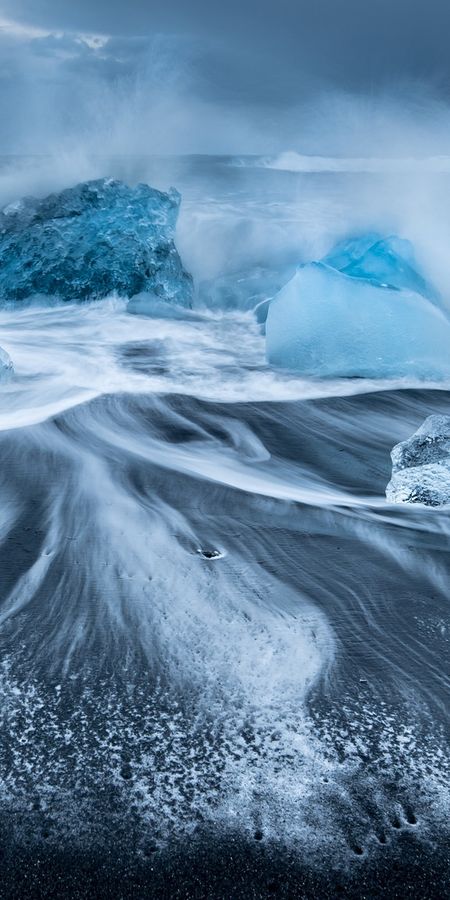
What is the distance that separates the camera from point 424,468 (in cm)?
312

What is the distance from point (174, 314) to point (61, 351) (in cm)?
169

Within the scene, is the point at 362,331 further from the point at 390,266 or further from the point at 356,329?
the point at 390,266

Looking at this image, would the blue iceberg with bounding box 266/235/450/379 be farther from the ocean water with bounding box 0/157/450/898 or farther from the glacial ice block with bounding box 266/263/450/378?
the ocean water with bounding box 0/157/450/898

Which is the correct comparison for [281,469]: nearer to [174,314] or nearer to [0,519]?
[0,519]

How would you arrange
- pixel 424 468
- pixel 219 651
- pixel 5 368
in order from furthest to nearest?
1. pixel 5 368
2. pixel 424 468
3. pixel 219 651

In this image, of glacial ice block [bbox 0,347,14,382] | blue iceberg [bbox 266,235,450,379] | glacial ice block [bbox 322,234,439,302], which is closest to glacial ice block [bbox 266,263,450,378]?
blue iceberg [bbox 266,235,450,379]

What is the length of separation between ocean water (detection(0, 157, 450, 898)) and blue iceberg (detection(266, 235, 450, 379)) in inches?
19.7

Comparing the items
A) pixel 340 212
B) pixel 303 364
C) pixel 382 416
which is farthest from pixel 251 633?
pixel 340 212

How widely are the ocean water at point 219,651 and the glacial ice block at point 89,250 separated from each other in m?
2.98

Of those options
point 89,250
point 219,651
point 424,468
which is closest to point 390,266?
point 89,250

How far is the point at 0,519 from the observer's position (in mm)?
2756

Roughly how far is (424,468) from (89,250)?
517cm

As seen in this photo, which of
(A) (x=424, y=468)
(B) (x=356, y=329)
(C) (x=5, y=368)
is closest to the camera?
(A) (x=424, y=468)

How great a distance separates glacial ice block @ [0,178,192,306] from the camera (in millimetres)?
7234
